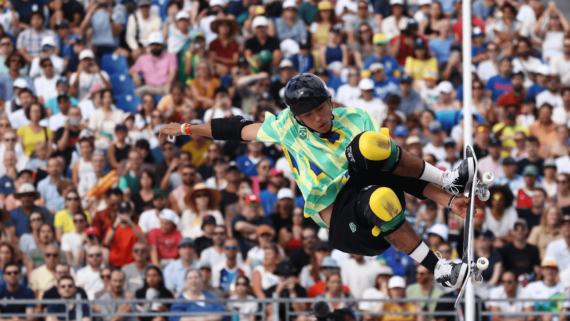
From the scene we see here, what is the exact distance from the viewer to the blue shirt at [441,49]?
12984mm

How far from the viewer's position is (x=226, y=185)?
10664 millimetres

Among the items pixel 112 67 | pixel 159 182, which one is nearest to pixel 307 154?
pixel 159 182

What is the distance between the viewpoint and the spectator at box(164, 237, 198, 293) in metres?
9.54

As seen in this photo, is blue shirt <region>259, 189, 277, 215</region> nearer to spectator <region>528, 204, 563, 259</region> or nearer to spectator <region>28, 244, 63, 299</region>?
spectator <region>28, 244, 63, 299</region>

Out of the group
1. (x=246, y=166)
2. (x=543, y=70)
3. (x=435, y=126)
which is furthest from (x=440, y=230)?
(x=543, y=70)

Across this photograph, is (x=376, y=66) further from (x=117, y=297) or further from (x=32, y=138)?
(x=117, y=297)

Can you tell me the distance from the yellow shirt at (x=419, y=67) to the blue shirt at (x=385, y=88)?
0.62 m

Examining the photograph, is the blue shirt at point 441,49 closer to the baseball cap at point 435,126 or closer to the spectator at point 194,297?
the baseball cap at point 435,126

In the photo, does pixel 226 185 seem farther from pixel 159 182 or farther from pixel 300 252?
pixel 300 252

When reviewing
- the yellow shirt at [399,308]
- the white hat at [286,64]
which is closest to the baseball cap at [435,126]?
the white hat at [286,64]

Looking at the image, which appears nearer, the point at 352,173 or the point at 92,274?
the point at 352,173

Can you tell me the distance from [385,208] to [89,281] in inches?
215

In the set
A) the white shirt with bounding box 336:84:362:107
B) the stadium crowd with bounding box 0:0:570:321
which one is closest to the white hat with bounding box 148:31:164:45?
the stadium crowd with bounding box 0:0:570:321

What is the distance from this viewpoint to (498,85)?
12.3 m
